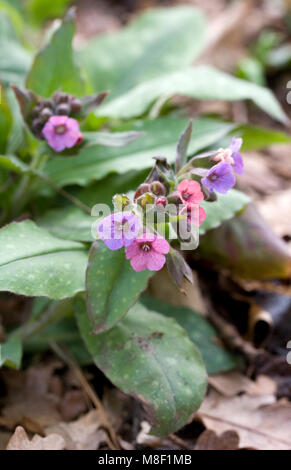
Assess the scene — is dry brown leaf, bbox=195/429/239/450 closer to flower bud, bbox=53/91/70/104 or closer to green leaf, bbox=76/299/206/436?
green leaf, bbox=76/299/206/436

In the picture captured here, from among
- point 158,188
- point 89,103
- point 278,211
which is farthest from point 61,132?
point 278,211

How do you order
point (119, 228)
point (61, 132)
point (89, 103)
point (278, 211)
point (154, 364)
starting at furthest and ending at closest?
point (278, 211)
point (89, 103)
point (61, 132)
point (154, 364)
point (119, 228)

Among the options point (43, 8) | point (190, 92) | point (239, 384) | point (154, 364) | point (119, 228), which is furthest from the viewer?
point (43, 8)

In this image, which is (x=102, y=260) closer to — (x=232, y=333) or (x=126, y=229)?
(x=126, y=229)

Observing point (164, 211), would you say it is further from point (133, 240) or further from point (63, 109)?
point (63, 109)

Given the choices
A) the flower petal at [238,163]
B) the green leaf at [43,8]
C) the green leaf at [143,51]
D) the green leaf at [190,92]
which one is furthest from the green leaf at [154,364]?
the green leaf at [43,8]
